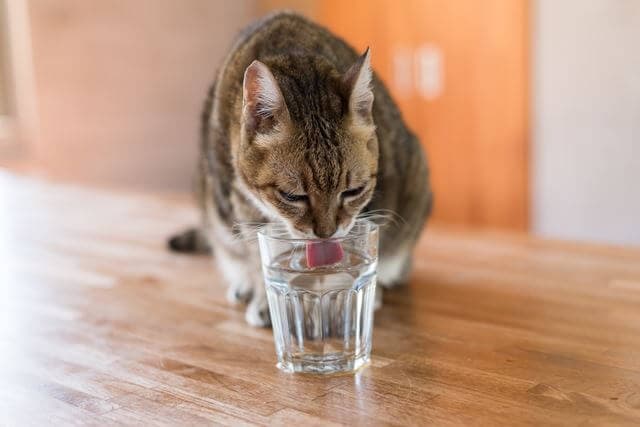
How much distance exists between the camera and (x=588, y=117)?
313 centimetres

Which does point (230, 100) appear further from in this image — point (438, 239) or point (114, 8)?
point (114, 8)

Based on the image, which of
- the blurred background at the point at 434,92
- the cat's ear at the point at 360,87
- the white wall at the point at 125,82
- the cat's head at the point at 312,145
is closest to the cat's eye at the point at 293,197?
the cat's head at the point at 312,145

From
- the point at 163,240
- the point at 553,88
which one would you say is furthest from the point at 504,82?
the point at 163,240

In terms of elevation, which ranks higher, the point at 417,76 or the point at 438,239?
the point at 417,76

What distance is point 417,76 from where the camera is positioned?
3.67 metres

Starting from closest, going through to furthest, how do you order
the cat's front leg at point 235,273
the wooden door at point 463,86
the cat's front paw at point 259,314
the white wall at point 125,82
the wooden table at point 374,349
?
the wooden table at point 374,349
the cat's front paw at point 259,314
the cat's front leg at point 235,273
the wooden door at point 463,86
the white wall at point 125,82

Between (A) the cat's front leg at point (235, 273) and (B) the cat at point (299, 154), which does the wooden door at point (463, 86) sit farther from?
(A) the cat's front leg at point (235, 273)

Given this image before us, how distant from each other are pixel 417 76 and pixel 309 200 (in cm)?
259

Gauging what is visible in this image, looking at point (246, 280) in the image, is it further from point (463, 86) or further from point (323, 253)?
point (463, 86)

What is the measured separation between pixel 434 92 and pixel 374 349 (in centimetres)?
254

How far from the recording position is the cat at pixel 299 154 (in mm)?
1171

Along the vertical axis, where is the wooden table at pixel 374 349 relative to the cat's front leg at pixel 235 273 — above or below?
below

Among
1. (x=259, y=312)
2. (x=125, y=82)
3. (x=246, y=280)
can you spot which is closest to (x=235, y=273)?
(x=246, y=280)

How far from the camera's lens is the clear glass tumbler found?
1.13 meters
